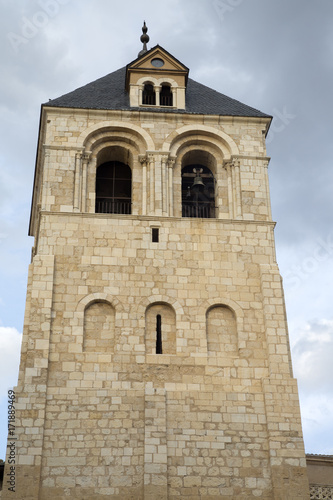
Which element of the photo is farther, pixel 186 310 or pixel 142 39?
pixel 142 39

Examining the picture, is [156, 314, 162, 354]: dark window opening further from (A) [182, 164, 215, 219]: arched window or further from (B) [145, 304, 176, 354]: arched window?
(A) [182, 164, 215, 219]: arched window

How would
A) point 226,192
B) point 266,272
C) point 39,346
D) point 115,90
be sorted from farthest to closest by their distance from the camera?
point 115,90 < point 226,192 < point 266,272 < point 39,346

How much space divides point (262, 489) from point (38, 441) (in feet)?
19.5

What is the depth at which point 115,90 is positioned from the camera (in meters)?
29.4

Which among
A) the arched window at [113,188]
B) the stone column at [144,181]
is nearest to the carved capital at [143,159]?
the stone column at [144,181]

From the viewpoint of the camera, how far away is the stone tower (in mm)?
20672

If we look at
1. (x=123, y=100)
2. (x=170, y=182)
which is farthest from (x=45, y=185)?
(x=123, y=100)

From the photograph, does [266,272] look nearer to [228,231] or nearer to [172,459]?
[228,231]

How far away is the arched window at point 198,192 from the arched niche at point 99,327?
508 cm

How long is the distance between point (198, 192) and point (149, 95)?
457 cm

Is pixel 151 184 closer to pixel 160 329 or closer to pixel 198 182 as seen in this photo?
pixel 198 182

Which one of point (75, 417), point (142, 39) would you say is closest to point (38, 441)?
point (75, 417)

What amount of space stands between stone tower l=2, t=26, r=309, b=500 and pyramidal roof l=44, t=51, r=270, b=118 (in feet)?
0.41

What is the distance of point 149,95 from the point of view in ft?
95.3
